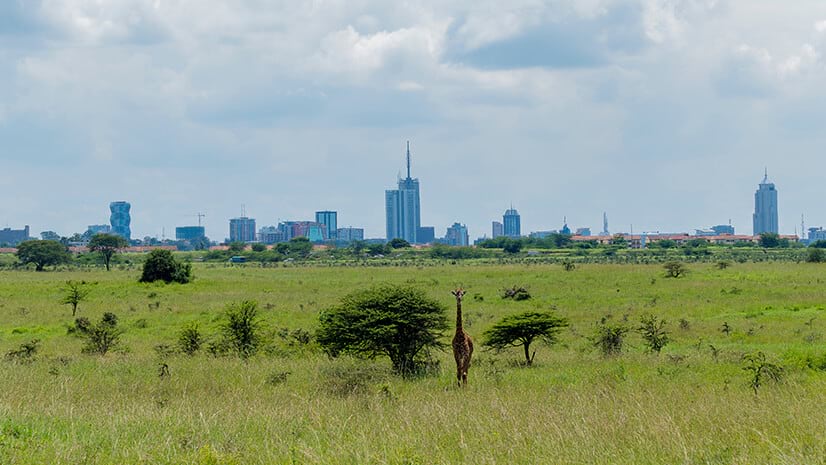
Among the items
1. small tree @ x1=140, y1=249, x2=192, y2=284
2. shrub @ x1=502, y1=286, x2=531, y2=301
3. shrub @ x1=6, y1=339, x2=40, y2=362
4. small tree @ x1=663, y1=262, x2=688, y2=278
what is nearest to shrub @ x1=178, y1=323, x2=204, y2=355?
shrub @ x1=6, y1=339, x2=40, y2=362

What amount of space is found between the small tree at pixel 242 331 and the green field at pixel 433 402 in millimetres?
682

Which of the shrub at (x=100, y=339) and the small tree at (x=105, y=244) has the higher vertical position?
the small tree at (x=105, y=244)

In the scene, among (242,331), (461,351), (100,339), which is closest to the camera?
(461,351)

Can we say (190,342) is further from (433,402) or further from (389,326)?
(433,402)

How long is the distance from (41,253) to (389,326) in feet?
283

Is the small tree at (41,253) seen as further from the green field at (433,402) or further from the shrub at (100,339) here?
the shrub at (100,339)

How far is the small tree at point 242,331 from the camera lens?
21.5 meters

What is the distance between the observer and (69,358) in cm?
1989

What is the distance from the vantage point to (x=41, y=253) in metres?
92.2

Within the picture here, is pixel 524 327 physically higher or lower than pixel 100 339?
higher

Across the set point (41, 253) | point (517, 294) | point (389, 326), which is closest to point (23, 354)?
point (389, 326)

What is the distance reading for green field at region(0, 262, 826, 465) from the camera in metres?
7.29

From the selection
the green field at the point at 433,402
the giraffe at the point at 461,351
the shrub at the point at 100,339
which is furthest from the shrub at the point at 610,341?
the shrub at the point at 100,339

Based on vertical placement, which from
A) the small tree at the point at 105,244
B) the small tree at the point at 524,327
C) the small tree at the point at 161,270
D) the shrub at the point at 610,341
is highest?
the small tree at the point at 105,244
